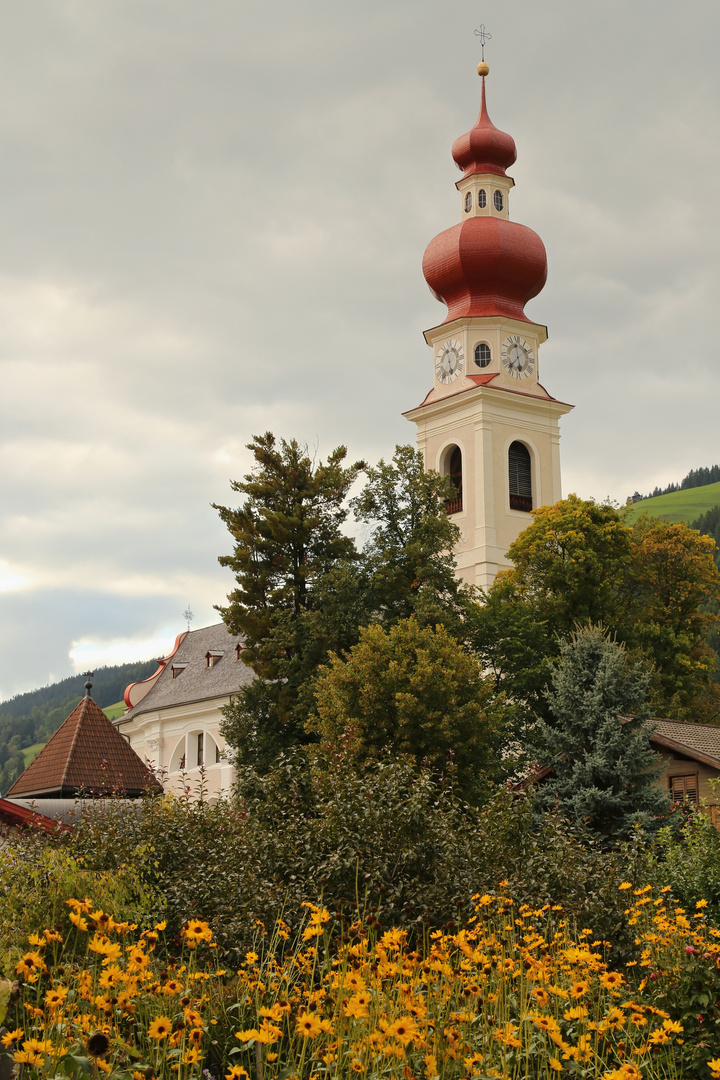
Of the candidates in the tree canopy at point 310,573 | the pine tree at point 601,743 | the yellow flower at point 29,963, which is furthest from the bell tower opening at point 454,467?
the yellow flower at point 29,963

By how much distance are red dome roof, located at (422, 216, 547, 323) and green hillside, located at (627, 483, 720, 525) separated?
9569 cm

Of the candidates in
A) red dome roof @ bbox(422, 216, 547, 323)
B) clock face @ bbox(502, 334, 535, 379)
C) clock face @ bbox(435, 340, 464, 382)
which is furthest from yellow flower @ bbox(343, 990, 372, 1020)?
red dome roof @ bbox(422, 216, 547, 323)

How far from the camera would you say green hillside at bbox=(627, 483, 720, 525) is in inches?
5977

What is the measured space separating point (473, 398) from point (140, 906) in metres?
43.4

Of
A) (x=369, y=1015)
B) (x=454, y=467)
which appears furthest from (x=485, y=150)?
(x=369, y=1015)

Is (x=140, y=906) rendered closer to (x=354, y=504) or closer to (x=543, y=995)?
(x=543, y=995)

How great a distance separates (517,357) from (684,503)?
112 meters

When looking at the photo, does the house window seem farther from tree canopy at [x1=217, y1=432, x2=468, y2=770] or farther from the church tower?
the church tower

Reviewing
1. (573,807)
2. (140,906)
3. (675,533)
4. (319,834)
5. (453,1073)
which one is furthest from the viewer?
(675,533)

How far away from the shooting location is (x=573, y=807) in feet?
88.0

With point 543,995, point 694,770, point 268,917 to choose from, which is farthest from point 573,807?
point 543,995

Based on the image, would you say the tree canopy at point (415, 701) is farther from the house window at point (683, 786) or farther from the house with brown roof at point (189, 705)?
the house with brown roof at point (189, 705)

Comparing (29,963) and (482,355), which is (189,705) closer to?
(482,355)

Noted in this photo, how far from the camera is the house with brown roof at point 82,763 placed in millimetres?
24839
